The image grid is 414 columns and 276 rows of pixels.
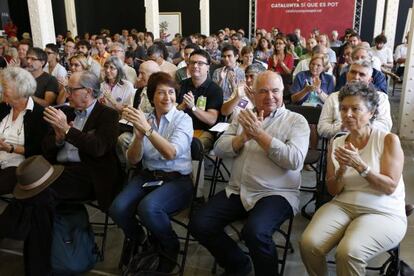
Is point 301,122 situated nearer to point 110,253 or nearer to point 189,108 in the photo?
point 189,108

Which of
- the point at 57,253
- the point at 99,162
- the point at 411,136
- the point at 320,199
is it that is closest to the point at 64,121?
the point at 99,162

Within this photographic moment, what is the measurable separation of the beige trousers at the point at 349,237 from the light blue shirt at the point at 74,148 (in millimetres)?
1503

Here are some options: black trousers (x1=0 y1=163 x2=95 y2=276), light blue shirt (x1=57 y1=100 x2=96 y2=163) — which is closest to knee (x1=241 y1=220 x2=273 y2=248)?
black trousers (x1=0 y1=163 x2=95 y2=276)

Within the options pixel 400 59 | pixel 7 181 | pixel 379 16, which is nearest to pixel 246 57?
pixel 7 181

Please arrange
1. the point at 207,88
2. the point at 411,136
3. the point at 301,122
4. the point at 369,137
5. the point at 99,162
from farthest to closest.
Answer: the point at 411,136 → the point at 207,88 → the point at 99,162 → the point at 301,122 → the point at 369,137

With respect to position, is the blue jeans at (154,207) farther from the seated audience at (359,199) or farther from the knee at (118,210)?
the seated audience at (359,199)

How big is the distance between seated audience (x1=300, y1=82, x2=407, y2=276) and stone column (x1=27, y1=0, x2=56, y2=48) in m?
6.28

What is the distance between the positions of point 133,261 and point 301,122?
4.09 ft

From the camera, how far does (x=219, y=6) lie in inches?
551

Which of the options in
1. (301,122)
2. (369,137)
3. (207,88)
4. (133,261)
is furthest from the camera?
(207,88)

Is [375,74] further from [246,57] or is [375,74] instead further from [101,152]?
[101,152]

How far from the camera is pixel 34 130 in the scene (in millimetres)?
2627

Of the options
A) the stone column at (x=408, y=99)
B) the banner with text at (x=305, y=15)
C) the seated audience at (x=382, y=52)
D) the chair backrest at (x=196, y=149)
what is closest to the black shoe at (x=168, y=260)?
the chair backrest at (x=196, y=149)

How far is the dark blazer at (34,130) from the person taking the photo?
261 centimetres
